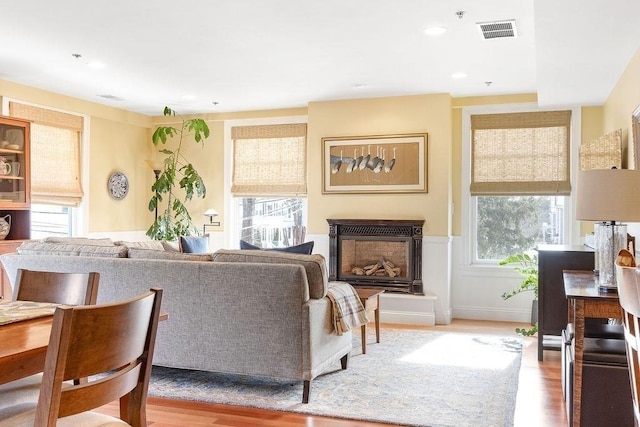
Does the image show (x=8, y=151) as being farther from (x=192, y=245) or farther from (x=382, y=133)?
(x=382, y=133)

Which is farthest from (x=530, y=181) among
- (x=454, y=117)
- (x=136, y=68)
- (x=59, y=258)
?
(x=59, y=258)

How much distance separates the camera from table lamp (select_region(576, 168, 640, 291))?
2.87 m

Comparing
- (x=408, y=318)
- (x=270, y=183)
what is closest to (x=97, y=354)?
(x=408, y=318)

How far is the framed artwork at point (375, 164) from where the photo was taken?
6262 millimetres

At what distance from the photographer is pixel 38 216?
20.3 feet

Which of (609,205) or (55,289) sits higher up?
(609,205)

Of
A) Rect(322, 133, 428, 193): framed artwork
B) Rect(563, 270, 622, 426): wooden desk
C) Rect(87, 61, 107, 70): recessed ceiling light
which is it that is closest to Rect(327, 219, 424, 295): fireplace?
Rect(322, 133, 428, 193): framed artwork

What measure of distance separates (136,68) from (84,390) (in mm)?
4333

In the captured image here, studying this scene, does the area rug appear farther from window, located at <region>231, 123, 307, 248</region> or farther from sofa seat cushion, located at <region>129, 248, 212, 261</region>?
window, located at <region>231, 123, 307, 248</region>

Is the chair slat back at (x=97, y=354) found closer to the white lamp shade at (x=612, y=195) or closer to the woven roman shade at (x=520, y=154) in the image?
the white lamp shade at (x=612, y=195)

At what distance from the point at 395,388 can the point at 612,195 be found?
1.77 m

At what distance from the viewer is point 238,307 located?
347 cm

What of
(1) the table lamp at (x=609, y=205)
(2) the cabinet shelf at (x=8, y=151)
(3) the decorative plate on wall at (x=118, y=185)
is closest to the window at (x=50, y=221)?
(3) the decorative plate on wall at (x=118, y=185)

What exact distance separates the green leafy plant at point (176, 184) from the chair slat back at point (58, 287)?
4.58 meters
